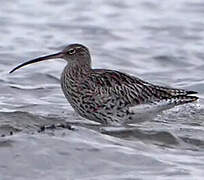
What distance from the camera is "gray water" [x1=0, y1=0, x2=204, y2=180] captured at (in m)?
10.4

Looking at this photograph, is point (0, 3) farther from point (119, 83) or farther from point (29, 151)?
point (29, 151)

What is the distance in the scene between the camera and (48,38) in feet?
67.9

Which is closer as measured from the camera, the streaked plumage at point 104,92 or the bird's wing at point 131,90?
the streaked plumage at point 104,92

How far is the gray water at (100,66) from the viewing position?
410 inches

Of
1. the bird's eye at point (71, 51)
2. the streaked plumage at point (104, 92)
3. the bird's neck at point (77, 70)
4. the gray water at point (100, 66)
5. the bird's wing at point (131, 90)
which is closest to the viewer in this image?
the gray water at point (100, 66)

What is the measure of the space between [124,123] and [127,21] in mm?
9824

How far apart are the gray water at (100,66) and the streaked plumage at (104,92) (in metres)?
0.23

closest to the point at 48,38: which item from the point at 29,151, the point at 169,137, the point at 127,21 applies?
the point at 127,21

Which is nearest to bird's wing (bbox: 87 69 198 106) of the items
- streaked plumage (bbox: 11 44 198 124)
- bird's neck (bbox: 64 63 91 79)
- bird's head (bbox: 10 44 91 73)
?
streaked plumage (bbox: 11 44 198 124)

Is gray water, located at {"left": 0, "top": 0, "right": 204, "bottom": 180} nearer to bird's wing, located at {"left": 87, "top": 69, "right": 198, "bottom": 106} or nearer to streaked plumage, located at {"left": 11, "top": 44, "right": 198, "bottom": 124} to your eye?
streaked plumage, located at {"left": 11, "top": 44, "right": 198, "bottom": 124}

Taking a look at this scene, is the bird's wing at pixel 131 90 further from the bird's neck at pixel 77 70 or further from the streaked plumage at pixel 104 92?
the bird's neck at pixel 77 70

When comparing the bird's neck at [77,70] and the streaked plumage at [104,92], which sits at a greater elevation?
the bird's neck at [77,70]

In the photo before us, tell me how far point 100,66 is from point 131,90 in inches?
177

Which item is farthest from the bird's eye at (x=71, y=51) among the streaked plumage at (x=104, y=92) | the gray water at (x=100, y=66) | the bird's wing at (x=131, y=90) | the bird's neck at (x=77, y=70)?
the gray water at (x=100, y=66)
